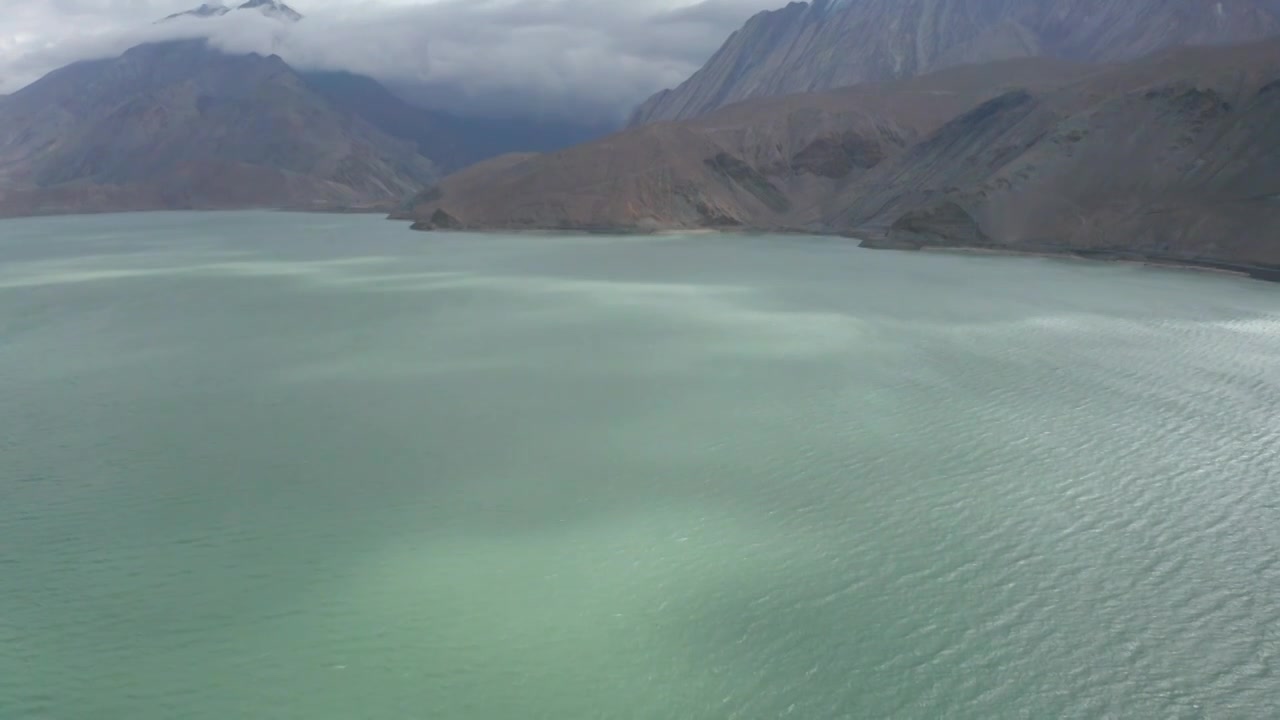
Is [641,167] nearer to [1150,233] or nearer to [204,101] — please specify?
[1150,233]

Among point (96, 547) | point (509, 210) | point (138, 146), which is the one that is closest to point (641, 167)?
point (509, 210)

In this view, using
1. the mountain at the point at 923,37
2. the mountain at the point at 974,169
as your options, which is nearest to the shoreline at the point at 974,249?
the mountain at the point at 974,169

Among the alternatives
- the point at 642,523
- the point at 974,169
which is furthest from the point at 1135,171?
the point at 642,523

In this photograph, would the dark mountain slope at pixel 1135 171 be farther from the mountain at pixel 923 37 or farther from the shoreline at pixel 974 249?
the mountain at pixel 923 37

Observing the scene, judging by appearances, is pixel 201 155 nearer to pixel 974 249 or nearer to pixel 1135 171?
pixel 974 249

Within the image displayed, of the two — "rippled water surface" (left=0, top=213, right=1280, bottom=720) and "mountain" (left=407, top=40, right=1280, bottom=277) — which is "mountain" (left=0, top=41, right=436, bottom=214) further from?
"rippled water surface" (left=0, top=213, right=1280, bottom=720)

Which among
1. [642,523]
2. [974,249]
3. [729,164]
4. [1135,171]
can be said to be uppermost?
[729,164]
